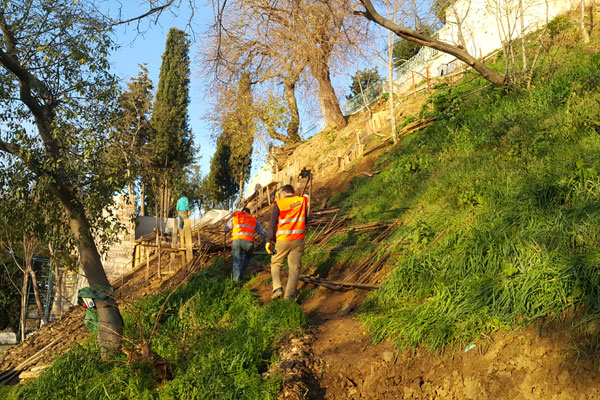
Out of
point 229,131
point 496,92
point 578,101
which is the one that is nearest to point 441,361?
point 578,101

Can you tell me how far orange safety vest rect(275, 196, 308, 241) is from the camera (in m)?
7.95

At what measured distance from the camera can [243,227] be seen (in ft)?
33.1

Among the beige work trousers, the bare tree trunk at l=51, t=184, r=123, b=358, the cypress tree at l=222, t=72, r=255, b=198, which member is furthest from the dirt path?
the cypress tree at l=222, t=72, r=255, b=198

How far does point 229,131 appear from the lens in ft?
96.6

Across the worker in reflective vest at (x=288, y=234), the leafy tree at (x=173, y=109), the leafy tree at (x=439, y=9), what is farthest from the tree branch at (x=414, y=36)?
the leafy tree at (x=173, y=109)

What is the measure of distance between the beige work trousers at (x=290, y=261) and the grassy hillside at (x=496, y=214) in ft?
4.24

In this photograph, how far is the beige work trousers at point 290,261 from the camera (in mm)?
7777

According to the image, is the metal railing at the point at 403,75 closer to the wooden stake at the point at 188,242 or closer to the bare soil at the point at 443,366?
the wooden stake at the point at 188,242

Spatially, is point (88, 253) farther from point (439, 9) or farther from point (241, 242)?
point (439, 9)

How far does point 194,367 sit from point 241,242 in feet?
15.4

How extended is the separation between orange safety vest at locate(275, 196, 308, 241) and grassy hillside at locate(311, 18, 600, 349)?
1.35 meters

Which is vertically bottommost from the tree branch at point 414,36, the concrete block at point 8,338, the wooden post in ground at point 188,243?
the concrete block at point 8,338

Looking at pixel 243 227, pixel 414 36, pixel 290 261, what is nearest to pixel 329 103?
pixel 243 227

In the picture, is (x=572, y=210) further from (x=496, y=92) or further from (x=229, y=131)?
(x=229, y=131)
